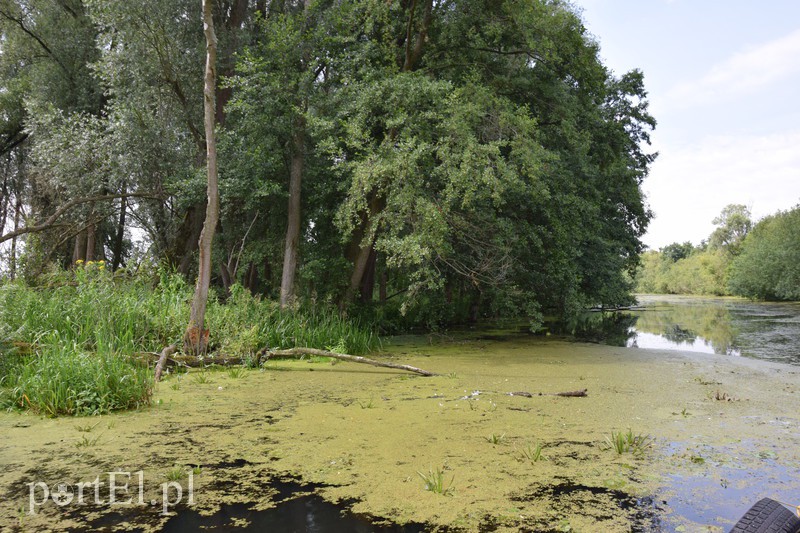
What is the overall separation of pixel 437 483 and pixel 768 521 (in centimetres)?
169

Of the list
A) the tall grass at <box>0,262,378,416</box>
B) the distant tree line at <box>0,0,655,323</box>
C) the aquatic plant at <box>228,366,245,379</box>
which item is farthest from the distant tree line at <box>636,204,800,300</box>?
the aquatic plant at <box>228,366,245,379</box>

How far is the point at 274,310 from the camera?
9414mm

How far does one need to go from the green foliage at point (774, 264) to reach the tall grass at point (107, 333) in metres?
35.2

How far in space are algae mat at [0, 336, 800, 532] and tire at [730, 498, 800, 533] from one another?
82 cm

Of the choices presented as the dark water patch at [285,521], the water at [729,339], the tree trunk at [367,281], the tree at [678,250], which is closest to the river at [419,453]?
the dark water patch at [285,521]

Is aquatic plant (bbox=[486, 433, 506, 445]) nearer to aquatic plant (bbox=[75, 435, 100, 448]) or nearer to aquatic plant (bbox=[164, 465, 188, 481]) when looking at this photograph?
aquatic plant (bbox=[164, 465, 188, 481])

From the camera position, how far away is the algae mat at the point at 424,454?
287cm

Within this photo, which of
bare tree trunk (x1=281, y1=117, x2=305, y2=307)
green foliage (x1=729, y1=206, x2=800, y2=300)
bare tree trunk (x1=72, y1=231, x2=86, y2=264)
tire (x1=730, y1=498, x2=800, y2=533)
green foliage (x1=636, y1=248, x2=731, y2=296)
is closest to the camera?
tire (x1=730, y1=498, x2=800, y2=533)

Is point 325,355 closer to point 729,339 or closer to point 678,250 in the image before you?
point 729,339

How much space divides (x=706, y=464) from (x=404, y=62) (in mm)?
9640

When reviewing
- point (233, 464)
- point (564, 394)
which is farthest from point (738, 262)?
point (233, 464)

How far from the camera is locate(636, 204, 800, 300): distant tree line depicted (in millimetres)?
35344

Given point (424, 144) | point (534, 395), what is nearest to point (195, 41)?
point (424, 144)

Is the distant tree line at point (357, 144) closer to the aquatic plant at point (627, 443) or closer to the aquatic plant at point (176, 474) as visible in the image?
the aquatic plant at point (627, 443)
